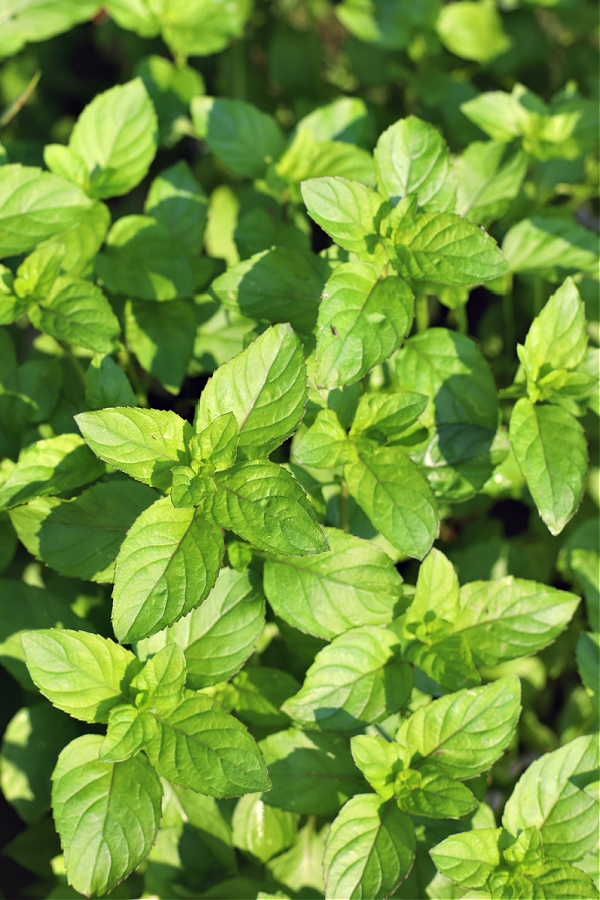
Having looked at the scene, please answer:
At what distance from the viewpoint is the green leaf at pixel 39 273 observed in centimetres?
144

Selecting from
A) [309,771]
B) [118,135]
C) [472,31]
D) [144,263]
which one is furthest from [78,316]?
[472,31]

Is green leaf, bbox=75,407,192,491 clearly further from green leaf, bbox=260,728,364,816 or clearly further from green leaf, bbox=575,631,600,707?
green leaf, bbox=575,631,600,707

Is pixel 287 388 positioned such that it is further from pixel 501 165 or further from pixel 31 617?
pixel 501 165

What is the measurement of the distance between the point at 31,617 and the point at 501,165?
1.46 meters

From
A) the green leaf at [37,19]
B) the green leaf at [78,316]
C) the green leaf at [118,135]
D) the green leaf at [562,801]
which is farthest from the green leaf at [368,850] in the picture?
the green leaf at [37,19]

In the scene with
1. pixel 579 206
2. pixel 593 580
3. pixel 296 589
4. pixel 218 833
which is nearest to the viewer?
pixel 296 589

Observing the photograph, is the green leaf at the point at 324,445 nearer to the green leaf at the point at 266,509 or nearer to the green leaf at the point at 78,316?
the green leaf at the point at 266,509

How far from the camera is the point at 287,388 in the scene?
1.18 meters

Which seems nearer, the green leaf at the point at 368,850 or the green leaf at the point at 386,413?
the green leaf at the point at 368,850

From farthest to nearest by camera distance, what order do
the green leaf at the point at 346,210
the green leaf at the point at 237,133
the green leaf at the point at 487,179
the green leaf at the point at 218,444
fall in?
the green leaf at the point at 237,133, the green leaf at the point at 487,179, the green leaf at the point at 346,210, the green leaf at the point at 218,444

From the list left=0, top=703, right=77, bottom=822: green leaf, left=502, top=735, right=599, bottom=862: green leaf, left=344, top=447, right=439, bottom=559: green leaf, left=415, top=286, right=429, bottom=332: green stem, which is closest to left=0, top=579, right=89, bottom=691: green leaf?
left=0, top=703, right=77, bottom=822: green leaf

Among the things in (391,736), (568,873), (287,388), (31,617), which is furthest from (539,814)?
(31,617)

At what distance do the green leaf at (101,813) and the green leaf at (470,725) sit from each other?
47cm

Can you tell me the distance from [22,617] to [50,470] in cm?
35
